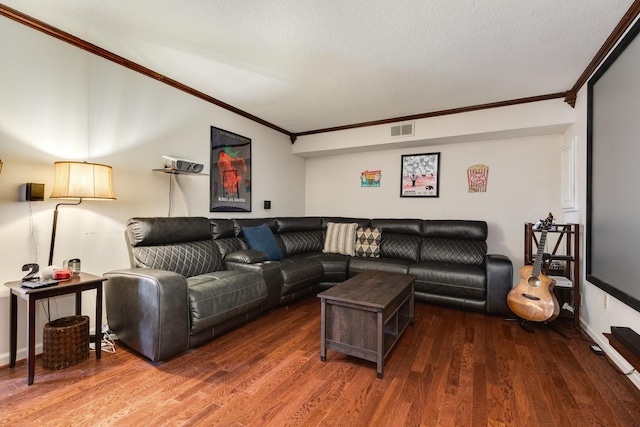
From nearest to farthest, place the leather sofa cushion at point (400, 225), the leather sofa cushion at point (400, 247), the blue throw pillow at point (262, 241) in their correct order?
1. the blue throw pillow at point (262, 241)
2. the leather sofa cushion at point (400, 247)
3. the leather sofa cushion at point (400, 225)

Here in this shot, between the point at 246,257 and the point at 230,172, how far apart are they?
1346 mm

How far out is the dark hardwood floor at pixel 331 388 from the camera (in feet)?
4.92

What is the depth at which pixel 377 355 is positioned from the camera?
191 cm

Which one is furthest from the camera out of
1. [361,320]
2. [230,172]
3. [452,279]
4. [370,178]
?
[370,178]

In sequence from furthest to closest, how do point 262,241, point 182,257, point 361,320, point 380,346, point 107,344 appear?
point 262,241 < point 182,257 < point 107,344 < point 361,320 < point 380,346

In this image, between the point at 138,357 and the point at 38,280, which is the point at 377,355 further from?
the point at 38,280

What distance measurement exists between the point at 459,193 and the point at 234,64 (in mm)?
3327

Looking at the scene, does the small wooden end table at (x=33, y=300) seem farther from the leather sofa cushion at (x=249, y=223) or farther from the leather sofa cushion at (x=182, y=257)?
the leather sofa cushion at (x=249, y=223)

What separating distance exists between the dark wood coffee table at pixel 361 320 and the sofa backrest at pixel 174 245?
55.6 inches

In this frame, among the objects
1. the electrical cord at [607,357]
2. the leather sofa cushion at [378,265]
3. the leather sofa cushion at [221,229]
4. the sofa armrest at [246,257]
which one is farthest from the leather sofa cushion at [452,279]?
the leather sofa cushion at [221,229]

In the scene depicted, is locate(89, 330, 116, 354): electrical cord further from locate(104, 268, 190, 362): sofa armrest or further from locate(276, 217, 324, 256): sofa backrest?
locate(276, 217, 324, 256): sofa backrest

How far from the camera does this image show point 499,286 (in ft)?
9.70

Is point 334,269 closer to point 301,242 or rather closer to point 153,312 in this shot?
point 301,242

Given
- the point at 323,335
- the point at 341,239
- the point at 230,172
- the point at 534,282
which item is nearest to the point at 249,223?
the point at 230,172
